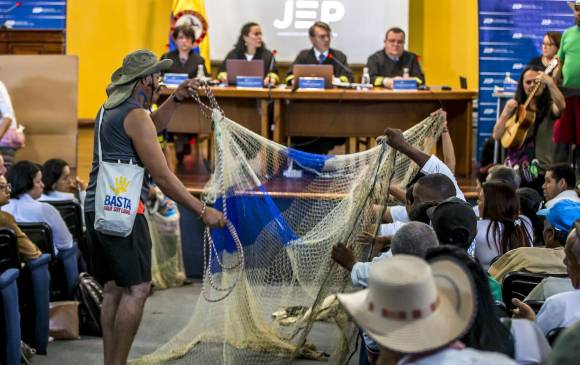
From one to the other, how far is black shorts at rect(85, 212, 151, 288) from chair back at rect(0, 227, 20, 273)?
521 mm

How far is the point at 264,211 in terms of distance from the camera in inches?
207

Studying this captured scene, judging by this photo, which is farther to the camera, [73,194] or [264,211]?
[73,194]

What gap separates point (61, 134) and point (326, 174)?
448cm

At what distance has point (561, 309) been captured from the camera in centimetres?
318

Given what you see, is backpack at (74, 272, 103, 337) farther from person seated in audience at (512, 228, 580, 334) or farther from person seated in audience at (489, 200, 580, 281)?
person seated in audience at (512, 228, 580, 334)

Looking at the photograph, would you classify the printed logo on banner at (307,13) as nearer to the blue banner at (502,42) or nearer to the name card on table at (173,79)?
the blue banner at (502,42)

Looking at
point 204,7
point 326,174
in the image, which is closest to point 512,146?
point 326,174

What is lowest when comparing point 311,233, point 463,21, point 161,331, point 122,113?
point 161,331

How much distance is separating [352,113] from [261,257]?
4.43m

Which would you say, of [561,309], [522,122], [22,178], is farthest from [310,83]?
[561,309]

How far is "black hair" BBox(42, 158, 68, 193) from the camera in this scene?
261 inches

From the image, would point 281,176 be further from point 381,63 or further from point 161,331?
point 381,63

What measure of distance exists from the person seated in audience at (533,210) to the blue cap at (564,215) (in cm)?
104

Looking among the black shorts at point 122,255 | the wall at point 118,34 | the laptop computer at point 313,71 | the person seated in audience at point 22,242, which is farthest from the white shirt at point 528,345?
the wall at point 118,34
